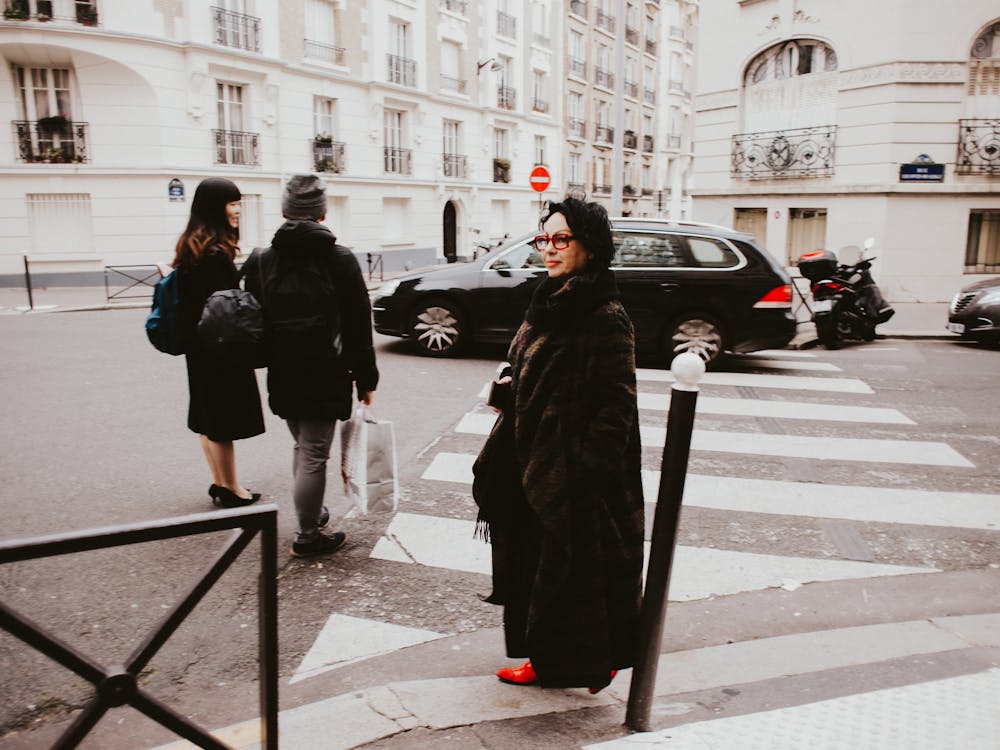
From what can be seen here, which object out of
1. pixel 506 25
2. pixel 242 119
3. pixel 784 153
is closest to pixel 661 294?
pixel 784 153

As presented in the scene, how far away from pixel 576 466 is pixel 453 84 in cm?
3159

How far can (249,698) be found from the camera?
2959mm

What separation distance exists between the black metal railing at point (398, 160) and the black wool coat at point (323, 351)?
25686 millimetres

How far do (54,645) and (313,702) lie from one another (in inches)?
49.2

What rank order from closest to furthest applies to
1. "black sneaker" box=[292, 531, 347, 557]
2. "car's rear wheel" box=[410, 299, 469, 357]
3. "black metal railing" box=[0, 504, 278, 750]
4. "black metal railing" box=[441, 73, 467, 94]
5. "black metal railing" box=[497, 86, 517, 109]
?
"black metal railing" box=[0, 504, 278, 750]
"black sneaker" box=[292, 531, 347, 557]
"car's rear wheel" box=[410, 299, 469, 357]
"black metal railing" box=[441, 73, 467, 94]
"black metal railing" box=[497, 86, 517, 109]

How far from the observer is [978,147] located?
16.2 m

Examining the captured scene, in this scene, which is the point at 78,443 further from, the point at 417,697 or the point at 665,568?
the point at 665,568

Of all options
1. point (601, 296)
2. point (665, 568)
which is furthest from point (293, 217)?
point (665, 568)

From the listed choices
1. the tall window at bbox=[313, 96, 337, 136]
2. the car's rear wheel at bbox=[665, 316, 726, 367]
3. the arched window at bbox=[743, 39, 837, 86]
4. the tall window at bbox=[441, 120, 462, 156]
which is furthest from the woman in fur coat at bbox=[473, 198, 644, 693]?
the tall window at bbox=[441, 120, 462, 156]

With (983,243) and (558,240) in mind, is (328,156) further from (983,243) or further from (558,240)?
(558,240)

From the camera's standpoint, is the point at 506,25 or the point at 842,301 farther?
the point at 506,25

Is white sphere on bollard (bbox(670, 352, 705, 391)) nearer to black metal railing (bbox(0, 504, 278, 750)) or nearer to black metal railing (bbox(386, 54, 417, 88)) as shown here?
black metal railing (bbox(0, 504, 278, 750))

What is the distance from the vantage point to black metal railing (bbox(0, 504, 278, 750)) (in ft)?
5.73

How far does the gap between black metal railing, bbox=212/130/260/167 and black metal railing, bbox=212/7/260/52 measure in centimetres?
244
